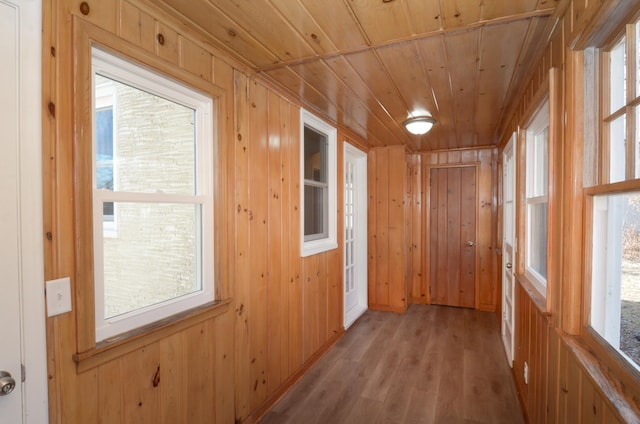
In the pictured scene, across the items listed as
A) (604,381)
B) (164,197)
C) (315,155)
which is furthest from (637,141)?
(315,155)

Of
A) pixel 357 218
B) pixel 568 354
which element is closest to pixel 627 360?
pixel 568 354

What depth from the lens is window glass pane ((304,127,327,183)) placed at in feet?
10.4

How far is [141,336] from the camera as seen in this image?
1.44 meters

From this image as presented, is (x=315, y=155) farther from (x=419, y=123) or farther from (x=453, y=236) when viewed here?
(x=453, y=236)

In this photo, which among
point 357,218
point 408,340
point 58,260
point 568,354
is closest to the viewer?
point 58,260

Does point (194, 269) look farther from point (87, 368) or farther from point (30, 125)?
point (30, 125)

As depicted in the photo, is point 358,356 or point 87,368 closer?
point 87,368

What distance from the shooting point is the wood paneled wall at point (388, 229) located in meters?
4.57

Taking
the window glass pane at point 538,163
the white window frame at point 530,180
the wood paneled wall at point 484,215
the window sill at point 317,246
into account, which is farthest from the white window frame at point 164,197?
the wood paneled wall at point 484,215

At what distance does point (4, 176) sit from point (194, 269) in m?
0.96

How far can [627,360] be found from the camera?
1.03 meters

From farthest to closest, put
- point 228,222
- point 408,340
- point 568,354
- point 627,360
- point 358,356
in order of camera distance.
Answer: point 408,340 → point 358,356 → point 228,222 → point 568,354 → point 627,360

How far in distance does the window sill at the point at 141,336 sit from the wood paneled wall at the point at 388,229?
311 centimetres

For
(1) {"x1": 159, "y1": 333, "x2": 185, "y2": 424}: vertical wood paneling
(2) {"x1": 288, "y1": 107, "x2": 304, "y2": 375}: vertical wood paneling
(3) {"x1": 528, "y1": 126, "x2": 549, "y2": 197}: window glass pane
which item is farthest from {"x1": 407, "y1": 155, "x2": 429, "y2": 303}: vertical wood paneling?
(1) {"x1": 159, "y1": 333, "x2": 185, "y2": 424}: vertical wood paneling
